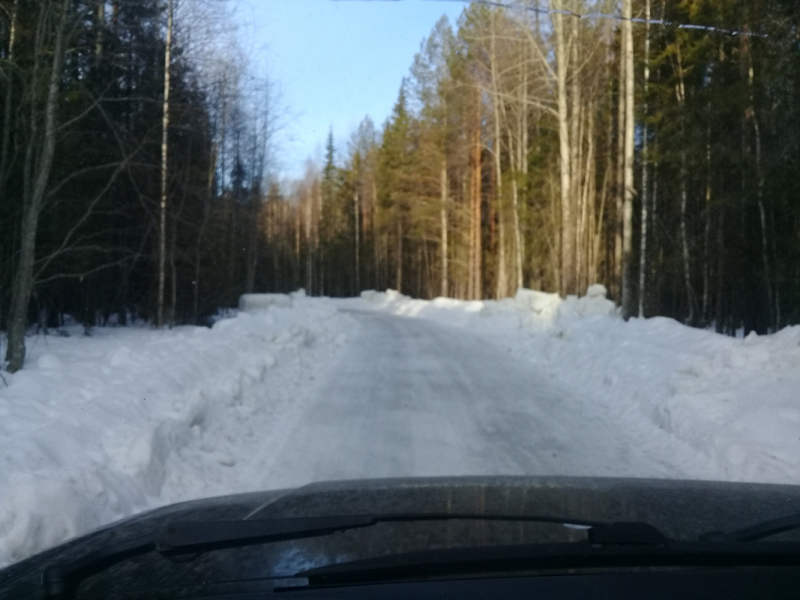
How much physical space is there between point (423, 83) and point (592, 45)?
18.6 m

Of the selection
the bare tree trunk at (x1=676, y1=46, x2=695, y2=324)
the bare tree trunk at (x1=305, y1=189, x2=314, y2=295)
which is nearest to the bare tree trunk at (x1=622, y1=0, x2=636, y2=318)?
the bare tree trunk at (x1=676, y1=46, x2=695, y2=324)

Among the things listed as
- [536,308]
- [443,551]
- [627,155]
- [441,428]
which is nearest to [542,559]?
[443,551]

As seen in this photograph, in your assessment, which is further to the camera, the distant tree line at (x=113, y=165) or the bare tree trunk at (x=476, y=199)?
the bare tree trunk at (x=476, y=199)

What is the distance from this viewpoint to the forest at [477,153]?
614 inches

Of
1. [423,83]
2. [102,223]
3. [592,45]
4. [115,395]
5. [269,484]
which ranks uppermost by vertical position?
[423,83]

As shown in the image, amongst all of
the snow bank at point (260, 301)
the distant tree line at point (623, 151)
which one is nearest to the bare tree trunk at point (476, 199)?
the distant tree line at point (623, 151)

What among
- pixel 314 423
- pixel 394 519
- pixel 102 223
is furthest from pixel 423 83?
pixel 394 519

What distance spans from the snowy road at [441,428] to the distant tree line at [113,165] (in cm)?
672

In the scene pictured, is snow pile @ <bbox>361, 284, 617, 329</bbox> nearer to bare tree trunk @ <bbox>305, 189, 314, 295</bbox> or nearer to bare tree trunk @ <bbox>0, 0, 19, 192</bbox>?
bare tree trunk @ <bbox>0, 0, 19, 192</bbox>

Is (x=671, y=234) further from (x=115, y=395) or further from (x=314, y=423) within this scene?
(x=115, y=395)

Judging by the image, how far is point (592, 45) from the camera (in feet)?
102

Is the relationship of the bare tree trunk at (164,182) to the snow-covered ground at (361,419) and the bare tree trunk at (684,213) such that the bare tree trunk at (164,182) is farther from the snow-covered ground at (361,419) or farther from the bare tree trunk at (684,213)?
the bare tree trunk at (684,213)

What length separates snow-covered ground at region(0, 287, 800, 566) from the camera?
258 inches

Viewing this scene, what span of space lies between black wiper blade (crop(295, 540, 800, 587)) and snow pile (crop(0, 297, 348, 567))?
146 inches
